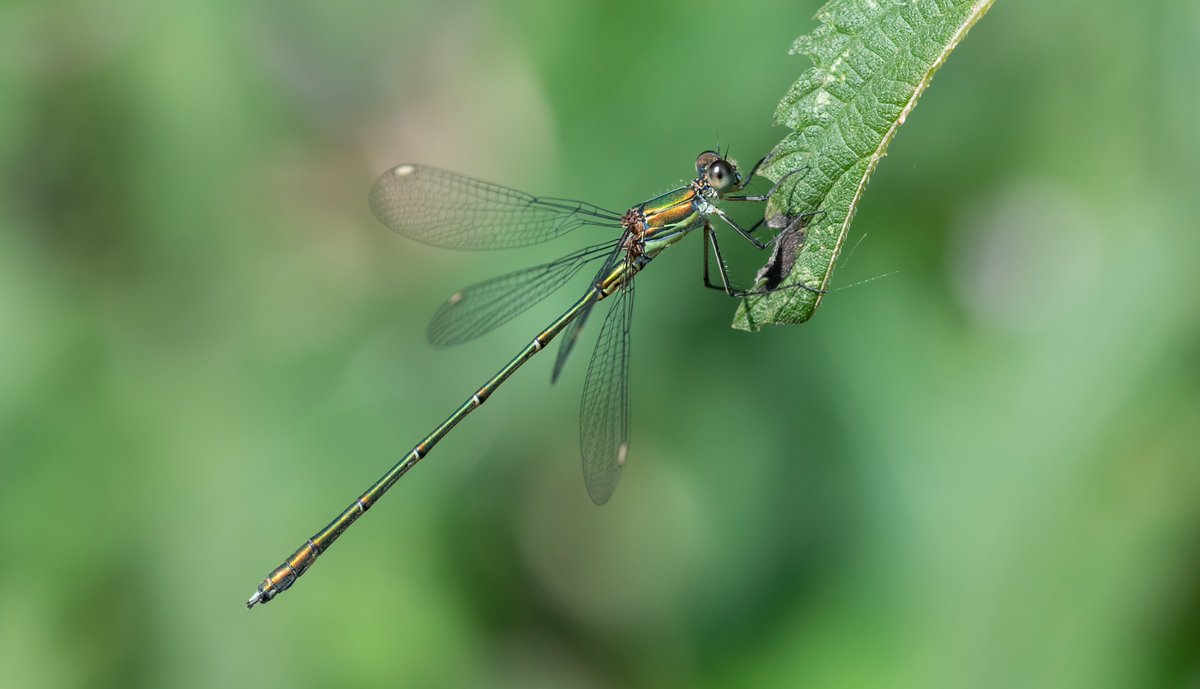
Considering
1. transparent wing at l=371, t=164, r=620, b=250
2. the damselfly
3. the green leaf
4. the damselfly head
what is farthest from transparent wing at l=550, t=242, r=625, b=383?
the green leaf

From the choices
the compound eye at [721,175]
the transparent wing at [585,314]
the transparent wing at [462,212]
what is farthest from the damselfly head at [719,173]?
the transparent wing at [462,212]

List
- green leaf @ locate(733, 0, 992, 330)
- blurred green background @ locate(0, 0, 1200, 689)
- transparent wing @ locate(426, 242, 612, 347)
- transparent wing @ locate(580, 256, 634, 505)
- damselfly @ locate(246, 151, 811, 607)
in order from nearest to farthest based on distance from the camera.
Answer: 1. green leaf @ locate(733, 0, 992, 330)
2. blurred green background @ locate(0, 0, 1200, 689)
3. transparent wing @ locate(580, 256, 634, 505)
4. damselfly @ locate(246, 151, 811, 607)
5. transparent wing @ locate(426, 242, 612, 347)

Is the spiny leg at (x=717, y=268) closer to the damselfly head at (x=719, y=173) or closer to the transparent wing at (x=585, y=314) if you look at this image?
the damselfly head at (x=719, y=173)

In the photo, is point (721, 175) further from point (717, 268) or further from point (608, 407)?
point (608, 407)

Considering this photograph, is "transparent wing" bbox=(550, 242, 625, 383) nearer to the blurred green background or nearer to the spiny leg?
the spiny leg

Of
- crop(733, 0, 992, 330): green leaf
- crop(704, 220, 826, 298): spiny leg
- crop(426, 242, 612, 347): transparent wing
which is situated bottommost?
crop(733, 0, 992, 330): green leaf

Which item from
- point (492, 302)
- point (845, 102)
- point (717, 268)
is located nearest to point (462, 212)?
point (492, 302)

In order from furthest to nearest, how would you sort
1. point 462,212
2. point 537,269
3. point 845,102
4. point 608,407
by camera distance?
1. point 462,212
2. point 537,269
3. point 608,407
4. point 845,102
